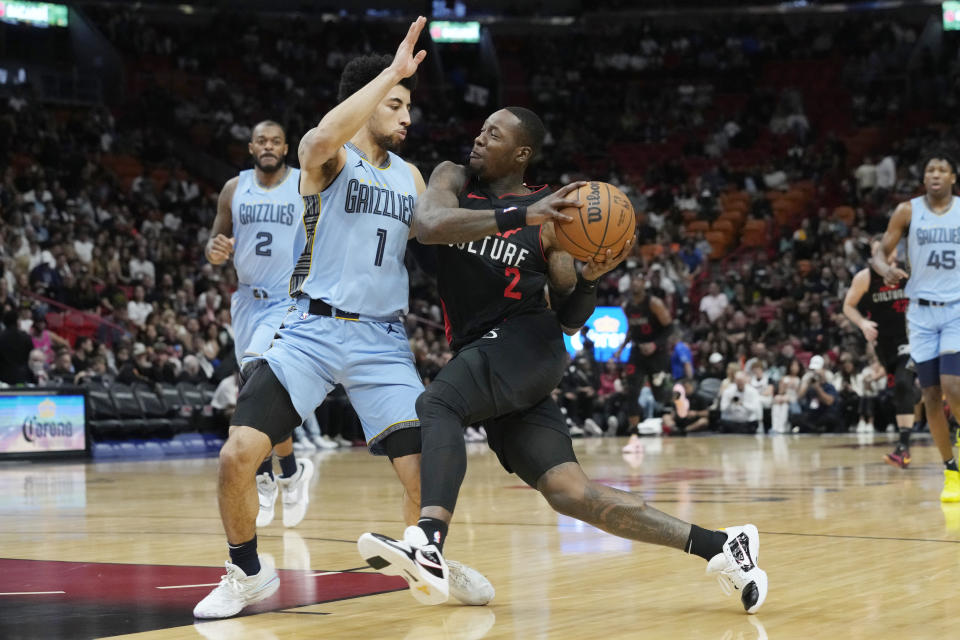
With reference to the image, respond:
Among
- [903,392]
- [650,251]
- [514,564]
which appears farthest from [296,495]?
[650,251]

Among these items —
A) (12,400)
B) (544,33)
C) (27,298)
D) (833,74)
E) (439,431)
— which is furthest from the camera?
(544,33)

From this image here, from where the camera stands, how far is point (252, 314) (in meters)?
7.62

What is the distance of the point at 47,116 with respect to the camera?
979 inches

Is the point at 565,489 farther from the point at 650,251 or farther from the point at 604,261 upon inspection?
the point at 650,251

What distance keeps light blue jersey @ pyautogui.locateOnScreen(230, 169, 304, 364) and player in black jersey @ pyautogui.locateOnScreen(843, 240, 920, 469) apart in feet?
18.7

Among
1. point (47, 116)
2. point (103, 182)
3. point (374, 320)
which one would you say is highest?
point (47, 116)

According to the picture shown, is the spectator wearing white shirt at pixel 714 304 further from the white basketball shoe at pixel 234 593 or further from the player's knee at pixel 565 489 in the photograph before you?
the white basketball shoe at pixel 234 593

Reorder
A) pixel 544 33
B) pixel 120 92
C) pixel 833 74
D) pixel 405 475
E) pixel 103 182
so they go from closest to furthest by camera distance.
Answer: pixel 405 475
pixel 103 182
pixel 120 92
pixel 833 74
pixel 544 33

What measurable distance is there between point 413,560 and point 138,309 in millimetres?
16209

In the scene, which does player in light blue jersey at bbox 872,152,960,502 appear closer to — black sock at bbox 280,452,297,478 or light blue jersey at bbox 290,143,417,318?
black sock at bbox 280,452,297,478

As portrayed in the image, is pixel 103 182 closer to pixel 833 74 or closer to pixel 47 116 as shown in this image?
pixel 47 116

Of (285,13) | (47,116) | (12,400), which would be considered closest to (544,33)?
(285,13)

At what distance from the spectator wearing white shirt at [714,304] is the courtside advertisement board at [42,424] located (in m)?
12.2

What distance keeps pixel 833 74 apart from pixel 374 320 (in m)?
28.5
